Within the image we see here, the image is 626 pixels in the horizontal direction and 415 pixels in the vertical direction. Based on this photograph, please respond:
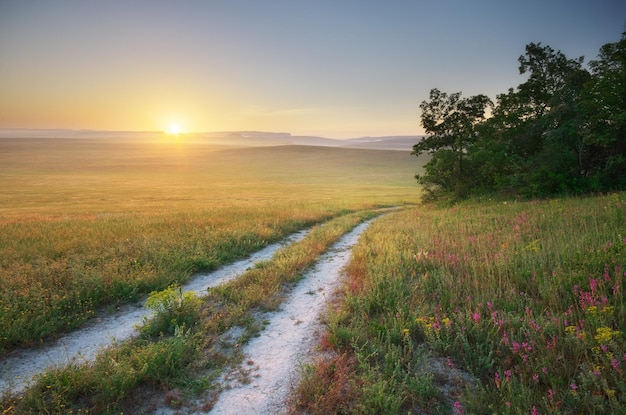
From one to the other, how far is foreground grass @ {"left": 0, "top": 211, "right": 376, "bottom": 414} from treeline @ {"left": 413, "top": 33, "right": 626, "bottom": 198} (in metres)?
18.0

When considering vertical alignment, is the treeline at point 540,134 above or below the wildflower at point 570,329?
above

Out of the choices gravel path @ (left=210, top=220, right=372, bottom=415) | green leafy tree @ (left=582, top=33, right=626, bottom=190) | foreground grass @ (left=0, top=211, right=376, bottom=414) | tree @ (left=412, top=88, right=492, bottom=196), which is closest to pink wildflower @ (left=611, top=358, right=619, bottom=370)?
gravel path @ (left=210, top=220, right=372, bottom=415)

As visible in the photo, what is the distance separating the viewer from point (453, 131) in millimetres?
23844

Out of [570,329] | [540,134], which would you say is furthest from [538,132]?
[570,329]

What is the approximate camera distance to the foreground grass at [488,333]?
11.8 feet

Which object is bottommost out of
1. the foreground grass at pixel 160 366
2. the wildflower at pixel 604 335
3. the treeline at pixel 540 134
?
the foreground grass at pixel 160 366

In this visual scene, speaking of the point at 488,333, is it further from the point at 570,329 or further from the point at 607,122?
the point at 607,122

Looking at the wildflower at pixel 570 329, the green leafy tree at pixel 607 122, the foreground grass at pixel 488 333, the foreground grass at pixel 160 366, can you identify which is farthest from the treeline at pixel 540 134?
the foreground grass at pixel 160 366

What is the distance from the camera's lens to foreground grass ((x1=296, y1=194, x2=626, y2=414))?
3602 millimetres

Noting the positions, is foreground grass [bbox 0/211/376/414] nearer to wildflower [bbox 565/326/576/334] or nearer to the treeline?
wildflower [bbox 565/326/576/334]

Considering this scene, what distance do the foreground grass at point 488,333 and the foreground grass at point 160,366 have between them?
5.58 ft

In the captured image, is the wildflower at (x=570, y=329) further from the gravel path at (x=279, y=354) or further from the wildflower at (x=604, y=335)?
the gravel path at (x=279, y=354)

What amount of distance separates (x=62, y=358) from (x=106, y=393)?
6.17 ft

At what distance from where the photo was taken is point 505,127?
20.8 meters
